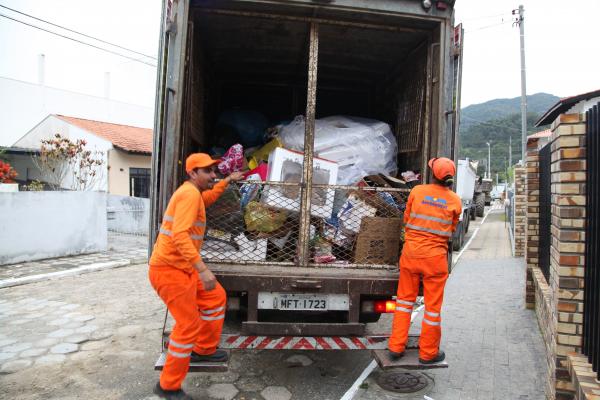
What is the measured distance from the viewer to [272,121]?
5855 millimetres

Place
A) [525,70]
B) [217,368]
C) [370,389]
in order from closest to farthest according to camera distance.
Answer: [217,368] < [370,389] < [525,70]

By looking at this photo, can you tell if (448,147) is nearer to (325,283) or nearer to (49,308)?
(325,283)

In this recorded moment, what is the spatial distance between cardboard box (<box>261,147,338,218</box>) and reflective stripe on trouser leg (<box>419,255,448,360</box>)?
956 mm

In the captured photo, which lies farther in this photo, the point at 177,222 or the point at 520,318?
the point at 520,318

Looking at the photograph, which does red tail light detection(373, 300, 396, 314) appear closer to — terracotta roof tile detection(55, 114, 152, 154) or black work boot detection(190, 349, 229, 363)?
black work boot detection(190, 349, 229, 363)

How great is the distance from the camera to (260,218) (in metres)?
3.72

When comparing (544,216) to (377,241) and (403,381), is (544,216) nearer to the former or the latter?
(377,241)

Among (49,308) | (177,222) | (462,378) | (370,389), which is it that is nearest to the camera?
(177,222)

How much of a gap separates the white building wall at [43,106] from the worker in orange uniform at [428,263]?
1689 centimetres

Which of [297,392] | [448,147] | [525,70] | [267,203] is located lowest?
[297,392]

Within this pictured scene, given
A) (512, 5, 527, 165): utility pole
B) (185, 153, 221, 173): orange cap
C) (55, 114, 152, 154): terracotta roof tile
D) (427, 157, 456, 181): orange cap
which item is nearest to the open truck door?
(185, 153, 221, 173): orange cap

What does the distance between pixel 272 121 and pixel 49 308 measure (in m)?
3.54

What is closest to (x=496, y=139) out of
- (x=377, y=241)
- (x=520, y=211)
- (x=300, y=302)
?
(x=520, y=211)

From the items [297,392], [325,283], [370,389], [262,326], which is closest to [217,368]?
[262,326]
